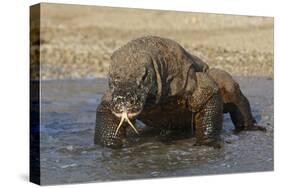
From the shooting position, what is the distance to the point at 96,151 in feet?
29.8

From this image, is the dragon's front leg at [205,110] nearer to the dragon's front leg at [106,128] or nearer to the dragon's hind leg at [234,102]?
the dragon's hind leg at [234,102]

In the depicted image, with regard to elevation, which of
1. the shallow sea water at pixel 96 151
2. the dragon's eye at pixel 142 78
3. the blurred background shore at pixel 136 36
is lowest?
the shallow sea water at pixel 96 151

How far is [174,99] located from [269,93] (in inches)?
71.8

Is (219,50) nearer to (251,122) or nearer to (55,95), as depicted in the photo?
(251,122)

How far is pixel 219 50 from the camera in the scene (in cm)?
1009

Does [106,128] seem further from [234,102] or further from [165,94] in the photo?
[234,102]

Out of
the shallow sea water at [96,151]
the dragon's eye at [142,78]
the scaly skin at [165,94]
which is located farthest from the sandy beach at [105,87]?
the dragon's eye at [142,78]

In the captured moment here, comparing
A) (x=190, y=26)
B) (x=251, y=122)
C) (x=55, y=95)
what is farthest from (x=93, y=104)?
(x=251, y=122)

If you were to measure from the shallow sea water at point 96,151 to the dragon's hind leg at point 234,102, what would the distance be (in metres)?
0.22

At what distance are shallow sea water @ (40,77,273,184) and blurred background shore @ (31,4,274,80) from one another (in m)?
0.25

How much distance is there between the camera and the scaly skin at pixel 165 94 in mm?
8805

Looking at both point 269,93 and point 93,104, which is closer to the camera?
point 93,104

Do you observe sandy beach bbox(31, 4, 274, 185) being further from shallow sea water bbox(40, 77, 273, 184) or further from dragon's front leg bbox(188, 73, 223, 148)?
dragon's front leg bbox(188, 73, 223, 148)

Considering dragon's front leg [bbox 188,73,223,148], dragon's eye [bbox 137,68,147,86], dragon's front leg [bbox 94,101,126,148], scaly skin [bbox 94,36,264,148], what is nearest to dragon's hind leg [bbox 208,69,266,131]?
scaly skin [bbox 94,36,264,148]
